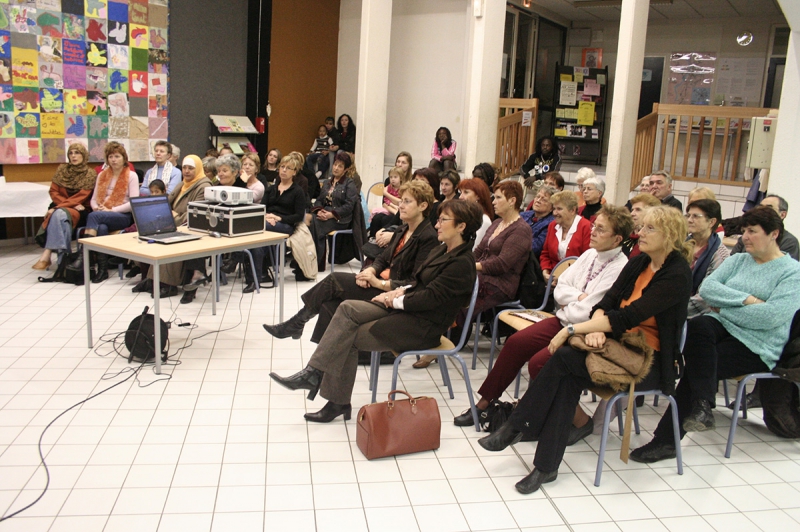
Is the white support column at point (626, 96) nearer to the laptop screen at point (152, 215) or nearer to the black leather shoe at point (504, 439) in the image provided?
the laptop screen at point (152, 215)

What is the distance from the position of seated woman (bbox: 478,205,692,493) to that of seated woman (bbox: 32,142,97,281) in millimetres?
4523

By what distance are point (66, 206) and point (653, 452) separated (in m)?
5.46

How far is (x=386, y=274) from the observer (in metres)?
4.09

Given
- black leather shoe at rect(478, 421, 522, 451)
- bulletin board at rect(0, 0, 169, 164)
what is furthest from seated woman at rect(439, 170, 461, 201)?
bulletin board at rect(0, 0, 169, 164)

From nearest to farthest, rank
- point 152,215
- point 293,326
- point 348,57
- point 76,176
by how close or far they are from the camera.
→ point 293,326 → point 152,215 → point 76,176 → point 348,57

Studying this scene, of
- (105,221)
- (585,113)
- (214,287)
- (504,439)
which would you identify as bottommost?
(504,439)

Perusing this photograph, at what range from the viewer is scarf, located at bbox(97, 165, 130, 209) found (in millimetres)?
6353

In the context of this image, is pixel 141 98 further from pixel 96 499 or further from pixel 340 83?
pixel 96 499

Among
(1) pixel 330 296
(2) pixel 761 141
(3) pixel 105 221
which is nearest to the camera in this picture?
(1) pixel 330 296

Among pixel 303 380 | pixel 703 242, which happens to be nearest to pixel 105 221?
pixel 303 380

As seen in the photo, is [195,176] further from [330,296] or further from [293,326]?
[330,296]

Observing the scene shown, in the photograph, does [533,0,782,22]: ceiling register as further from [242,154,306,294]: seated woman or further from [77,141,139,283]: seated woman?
[77,141,139,283]: seated woman

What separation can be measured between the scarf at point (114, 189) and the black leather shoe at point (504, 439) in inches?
185

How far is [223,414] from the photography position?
3479 millimetres
